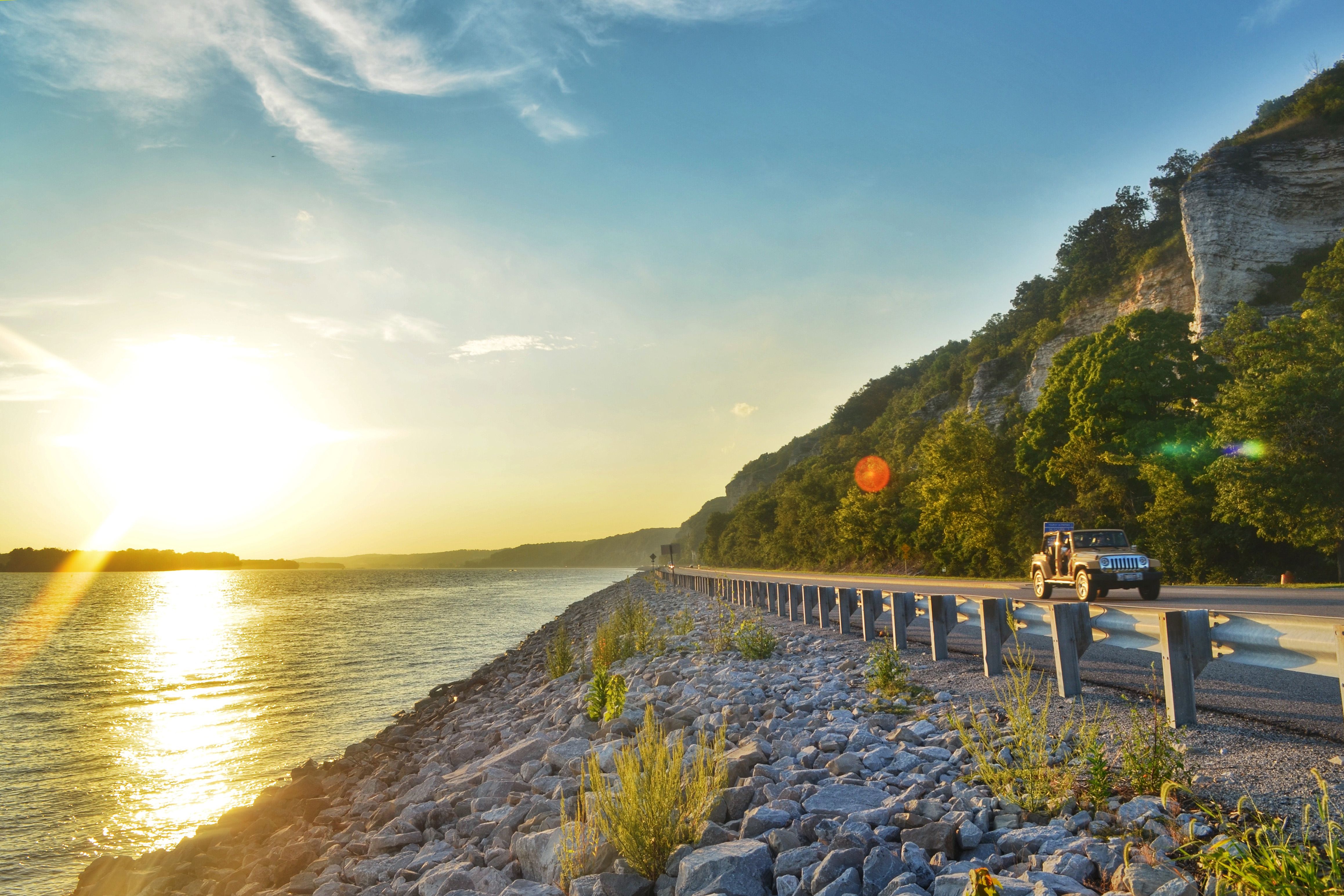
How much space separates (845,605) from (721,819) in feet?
30.2

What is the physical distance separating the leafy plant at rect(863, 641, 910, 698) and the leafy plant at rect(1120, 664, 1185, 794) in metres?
3.27

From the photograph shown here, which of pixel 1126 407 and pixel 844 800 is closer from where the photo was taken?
pixel 844 800

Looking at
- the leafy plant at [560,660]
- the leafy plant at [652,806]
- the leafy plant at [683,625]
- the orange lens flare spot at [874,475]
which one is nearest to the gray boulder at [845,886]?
the leafy plant at [652,806]

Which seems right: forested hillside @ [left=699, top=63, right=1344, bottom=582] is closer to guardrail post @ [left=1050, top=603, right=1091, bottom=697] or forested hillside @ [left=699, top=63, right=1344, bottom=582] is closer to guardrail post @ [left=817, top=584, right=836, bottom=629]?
guardrail post @ [left=817, top=584, right=836, bottom=629]

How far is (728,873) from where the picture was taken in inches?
175

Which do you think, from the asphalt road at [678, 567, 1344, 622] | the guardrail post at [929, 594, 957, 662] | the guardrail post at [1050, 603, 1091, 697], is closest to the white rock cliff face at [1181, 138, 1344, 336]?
the asphalt road at [678, 567, 1344, 622]

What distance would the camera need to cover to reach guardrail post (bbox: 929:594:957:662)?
33.3ft

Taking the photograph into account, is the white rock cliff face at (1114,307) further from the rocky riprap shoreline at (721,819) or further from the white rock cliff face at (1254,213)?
the rocky riprap shoreline at (721,819)

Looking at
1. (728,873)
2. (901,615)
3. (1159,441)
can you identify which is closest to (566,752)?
(728,873)

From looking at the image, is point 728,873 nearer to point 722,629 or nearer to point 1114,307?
point 722,629

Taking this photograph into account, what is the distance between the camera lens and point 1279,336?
99.2ft

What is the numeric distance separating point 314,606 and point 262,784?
6493 centimetres

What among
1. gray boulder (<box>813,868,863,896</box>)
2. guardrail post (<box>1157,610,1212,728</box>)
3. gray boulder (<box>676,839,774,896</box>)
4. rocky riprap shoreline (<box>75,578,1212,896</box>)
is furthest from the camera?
guardrail post (<box>1157,610,1212,728</box>)

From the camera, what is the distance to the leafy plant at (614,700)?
364 inches
